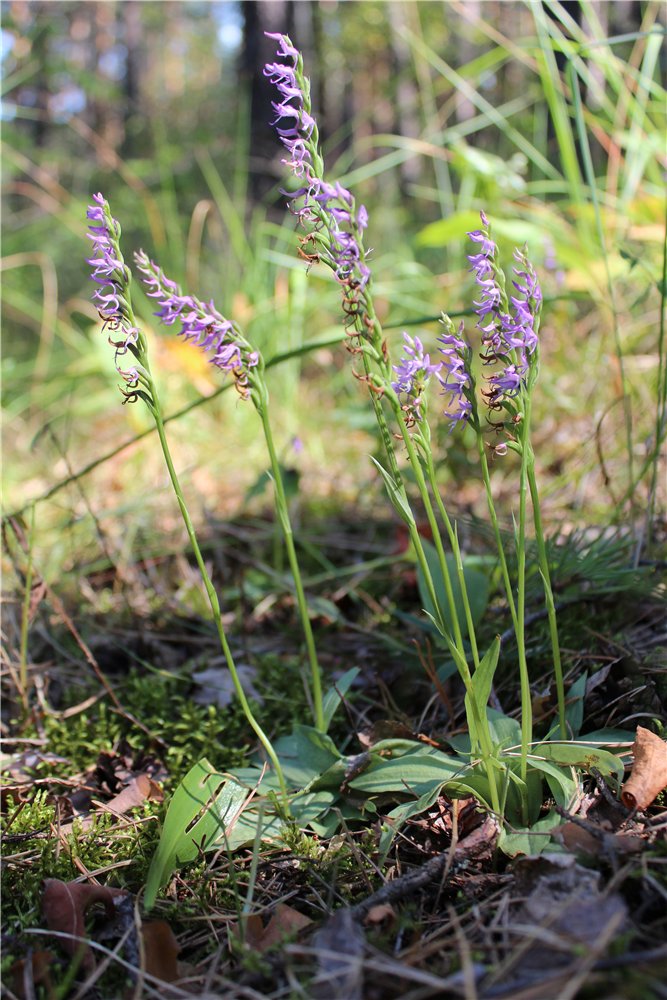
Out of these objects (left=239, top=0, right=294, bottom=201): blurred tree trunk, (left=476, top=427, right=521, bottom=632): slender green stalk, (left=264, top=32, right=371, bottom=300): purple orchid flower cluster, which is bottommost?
(left=476, top=427, right=521, bottom=632): slender green stalk

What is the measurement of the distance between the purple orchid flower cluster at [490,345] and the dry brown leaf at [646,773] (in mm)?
546

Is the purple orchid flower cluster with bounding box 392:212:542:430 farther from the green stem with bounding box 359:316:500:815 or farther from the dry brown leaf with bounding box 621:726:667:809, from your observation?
the dry brown leaf with bounding box 621:726:667:809

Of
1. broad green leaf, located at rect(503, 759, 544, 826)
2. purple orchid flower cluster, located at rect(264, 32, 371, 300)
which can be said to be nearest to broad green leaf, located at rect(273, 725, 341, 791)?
broad green leaf, located at rect(503, 759, 544, 826)

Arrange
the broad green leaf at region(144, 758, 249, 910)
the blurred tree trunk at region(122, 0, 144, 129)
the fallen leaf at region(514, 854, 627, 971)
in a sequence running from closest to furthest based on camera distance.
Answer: the fallen leaf at region(514, 854, 627, 971)
the broad green leaf at region(144, 758, 249, 910)
the blurred tree trunk at region(122, 0, 144, 129)

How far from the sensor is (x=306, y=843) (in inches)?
45.3

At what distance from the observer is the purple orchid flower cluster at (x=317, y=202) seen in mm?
964

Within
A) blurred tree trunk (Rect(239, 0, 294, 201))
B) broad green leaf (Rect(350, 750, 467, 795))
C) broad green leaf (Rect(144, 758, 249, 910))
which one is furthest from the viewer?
blurred tree trunk (Rect(239, 0, 294, 201))

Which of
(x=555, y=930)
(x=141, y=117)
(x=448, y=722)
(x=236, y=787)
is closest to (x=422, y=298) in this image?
(x=448, y=722)

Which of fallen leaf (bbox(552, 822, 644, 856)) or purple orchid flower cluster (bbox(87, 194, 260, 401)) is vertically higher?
purple orchid flower cluster (bbox(87, 194, 260, 401))

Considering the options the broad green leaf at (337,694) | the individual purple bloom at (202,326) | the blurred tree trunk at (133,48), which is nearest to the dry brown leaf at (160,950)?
the broad green leaf at (337,694)

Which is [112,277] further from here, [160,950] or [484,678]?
[160,950]

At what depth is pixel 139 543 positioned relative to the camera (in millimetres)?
2396

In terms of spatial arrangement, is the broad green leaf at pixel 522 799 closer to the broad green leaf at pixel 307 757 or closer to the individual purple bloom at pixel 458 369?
the broad green leaf at pixel 307 757

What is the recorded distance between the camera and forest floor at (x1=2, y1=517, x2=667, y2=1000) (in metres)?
0.83
